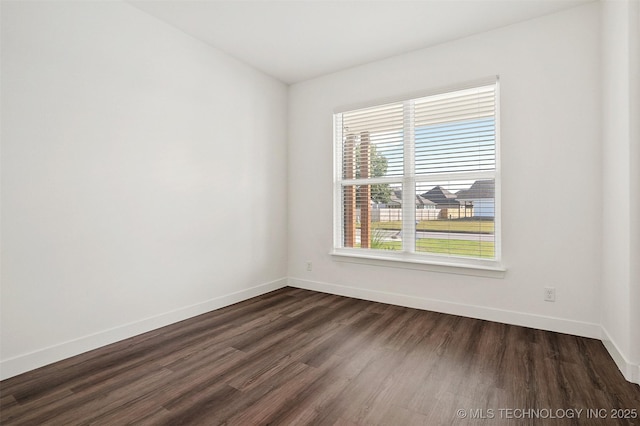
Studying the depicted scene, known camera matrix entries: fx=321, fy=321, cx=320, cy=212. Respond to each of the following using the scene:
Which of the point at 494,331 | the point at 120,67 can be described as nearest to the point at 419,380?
the point at 494,331

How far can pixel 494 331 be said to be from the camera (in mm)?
2756

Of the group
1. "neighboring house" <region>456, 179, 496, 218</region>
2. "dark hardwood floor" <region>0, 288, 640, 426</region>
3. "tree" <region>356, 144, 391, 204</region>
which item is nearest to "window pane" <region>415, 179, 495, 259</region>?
"neighboring house" <region>456, 179, 496, 218</region>

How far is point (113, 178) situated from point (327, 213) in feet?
7.57

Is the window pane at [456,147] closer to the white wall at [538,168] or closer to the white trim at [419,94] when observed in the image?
the white wall at [538,168]

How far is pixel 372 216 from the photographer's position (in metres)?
3.84

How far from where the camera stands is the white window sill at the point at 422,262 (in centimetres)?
303

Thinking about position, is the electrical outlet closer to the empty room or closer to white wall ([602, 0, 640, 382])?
the empty room

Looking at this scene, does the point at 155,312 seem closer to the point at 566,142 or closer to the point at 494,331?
the point at 494,331

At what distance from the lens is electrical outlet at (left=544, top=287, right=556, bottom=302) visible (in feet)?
9.02

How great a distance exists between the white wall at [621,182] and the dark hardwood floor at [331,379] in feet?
0.88

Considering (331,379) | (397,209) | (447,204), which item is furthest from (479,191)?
(331,379)

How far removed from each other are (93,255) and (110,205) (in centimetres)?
40

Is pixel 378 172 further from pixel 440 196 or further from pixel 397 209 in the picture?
pixel 440 196

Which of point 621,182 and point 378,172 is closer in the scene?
point 621,182
